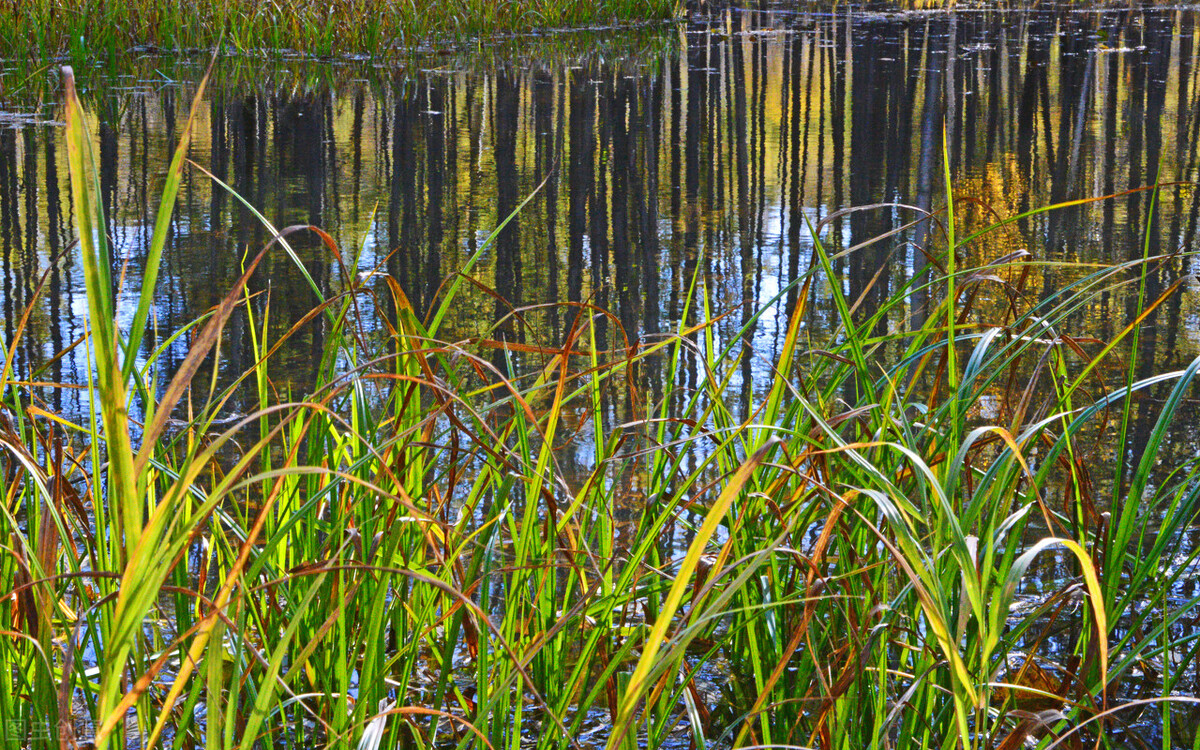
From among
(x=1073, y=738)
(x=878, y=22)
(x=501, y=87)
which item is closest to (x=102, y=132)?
(x=501, y=87)

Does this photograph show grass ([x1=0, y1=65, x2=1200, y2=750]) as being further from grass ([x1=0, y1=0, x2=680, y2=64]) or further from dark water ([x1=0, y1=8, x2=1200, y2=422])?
grass ([x1=0, y1=0, x2=680, y2=64])

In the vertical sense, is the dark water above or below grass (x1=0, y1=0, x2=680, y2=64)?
below

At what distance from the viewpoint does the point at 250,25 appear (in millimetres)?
9648

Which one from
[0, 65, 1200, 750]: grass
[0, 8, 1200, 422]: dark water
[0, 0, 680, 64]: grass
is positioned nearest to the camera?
[0, 65, 1200, 750]: grass

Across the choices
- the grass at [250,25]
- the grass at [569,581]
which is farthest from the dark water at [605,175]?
the grass at [250,25]

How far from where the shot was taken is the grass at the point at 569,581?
914 millimetres

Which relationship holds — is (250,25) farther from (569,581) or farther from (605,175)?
(569,581)

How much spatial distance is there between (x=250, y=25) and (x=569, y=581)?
30.2 feet

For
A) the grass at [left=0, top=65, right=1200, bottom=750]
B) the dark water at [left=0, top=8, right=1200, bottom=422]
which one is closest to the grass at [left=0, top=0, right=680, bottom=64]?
the dark water at [left=0, top=8, right=1200, bottom=422]

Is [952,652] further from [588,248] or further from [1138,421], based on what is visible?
[588,248]

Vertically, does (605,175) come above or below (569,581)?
above

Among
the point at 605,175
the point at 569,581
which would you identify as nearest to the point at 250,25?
the point at 605,175

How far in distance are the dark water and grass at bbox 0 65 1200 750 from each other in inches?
8.8

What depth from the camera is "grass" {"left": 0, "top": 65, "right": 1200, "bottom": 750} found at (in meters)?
0.91
